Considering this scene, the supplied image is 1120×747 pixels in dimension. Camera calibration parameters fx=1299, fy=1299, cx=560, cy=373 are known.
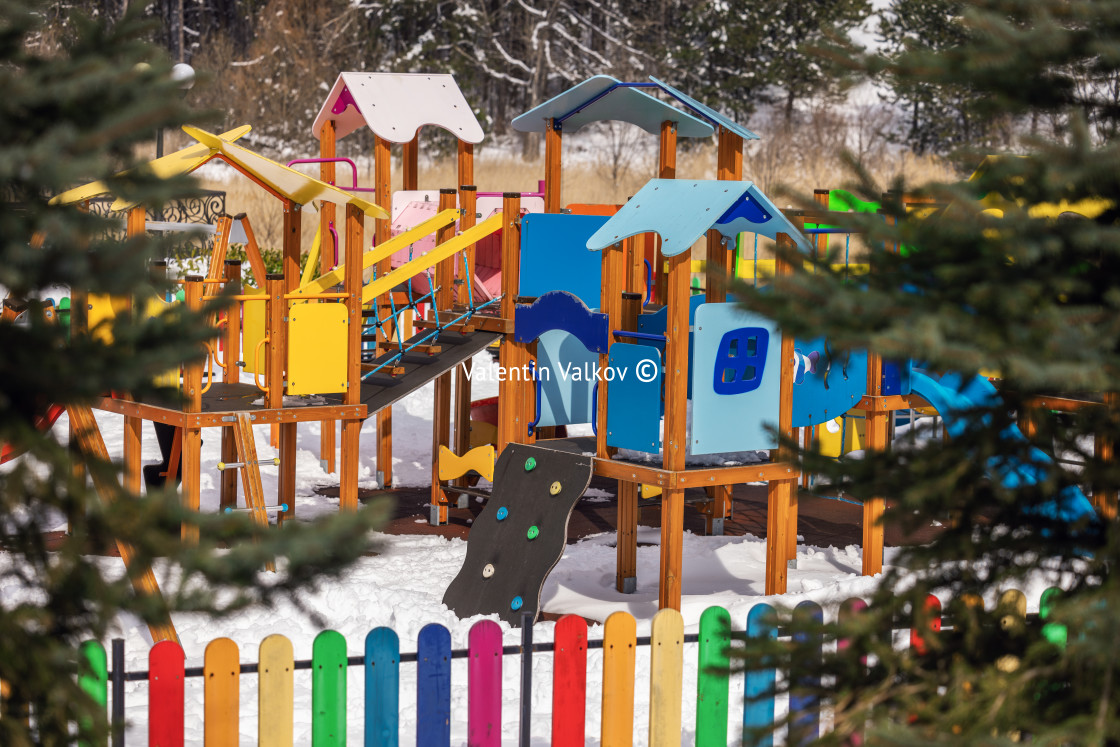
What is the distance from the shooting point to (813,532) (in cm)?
1017

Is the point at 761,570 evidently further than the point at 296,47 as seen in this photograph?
No

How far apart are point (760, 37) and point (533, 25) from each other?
7.10 m

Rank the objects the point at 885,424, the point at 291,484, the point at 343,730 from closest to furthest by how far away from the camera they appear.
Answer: the point at 343,730 → the point at 885,424 → the point at 291,484

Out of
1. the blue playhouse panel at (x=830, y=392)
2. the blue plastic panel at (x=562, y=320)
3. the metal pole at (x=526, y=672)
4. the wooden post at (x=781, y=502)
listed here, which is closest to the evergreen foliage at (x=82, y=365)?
the metal pole at (x=526, y=672)

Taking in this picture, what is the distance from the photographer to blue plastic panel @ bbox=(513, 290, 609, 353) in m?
7.70

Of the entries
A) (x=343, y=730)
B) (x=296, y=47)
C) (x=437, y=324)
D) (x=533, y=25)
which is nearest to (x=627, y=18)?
(x=533, y=25)

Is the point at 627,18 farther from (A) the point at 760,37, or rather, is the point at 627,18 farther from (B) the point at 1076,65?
(B) the point at 1076,65

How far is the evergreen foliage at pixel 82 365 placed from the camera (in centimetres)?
225

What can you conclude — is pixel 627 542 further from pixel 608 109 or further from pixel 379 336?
pixel 379 336

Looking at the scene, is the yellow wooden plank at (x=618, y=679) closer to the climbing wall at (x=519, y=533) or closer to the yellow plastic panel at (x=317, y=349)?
the climbing wall at (x=519, y=533)

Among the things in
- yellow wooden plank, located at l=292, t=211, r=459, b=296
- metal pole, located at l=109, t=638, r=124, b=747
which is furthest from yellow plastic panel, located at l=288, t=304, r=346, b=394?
metal pole, located at l=109, t=638, r=124, b=747

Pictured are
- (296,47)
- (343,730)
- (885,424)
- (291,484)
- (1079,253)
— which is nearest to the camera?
(1079,253)

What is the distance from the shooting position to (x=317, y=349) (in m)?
8.80

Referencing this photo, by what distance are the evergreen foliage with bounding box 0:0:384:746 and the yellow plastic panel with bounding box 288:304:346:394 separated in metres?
6.28
